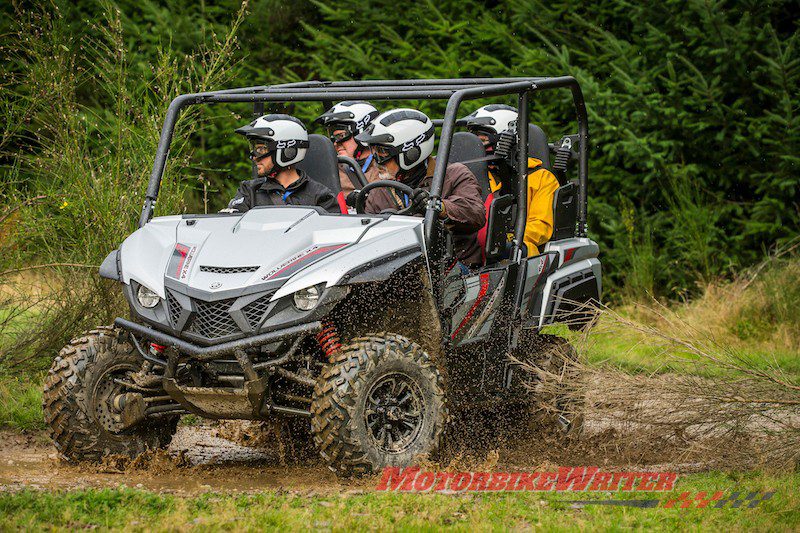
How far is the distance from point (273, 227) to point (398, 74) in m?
7.95

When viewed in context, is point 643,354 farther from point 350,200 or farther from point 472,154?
point 350,200

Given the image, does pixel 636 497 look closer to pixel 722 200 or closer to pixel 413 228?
pixel 413 228

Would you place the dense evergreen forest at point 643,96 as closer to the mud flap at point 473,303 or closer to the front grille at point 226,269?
the mud flap at point 473,303

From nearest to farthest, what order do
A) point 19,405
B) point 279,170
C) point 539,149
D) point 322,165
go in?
1. point 279,170
2. point 322,165
3. point 19,405
4. point 539,149

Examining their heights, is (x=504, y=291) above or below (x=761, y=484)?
→ above

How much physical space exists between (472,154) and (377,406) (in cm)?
221

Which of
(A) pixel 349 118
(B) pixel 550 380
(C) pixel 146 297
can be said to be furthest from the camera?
(A) pixel 349 118

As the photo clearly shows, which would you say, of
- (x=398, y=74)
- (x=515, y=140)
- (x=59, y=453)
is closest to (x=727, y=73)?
(x=398, y=74)

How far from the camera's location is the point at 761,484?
6.15 metres

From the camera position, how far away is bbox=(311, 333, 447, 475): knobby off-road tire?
5957mm

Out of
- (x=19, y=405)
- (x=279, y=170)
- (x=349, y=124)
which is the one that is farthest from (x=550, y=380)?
(x=19, y=405)

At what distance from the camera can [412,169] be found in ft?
23.9

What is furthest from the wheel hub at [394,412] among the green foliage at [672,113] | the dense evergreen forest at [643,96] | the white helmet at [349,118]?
the green foliage at [672,113]

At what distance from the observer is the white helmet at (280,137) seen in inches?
291
